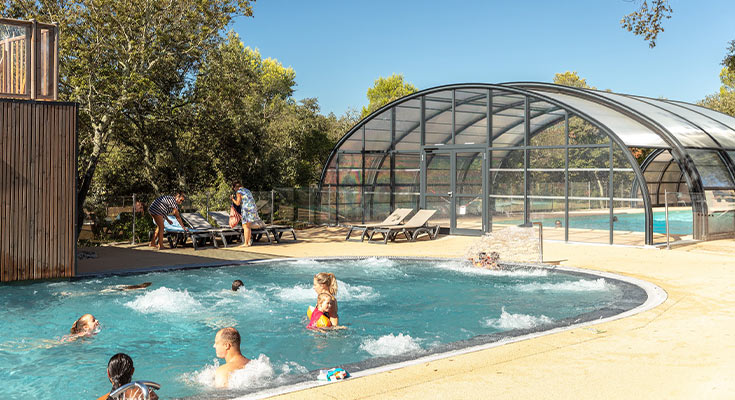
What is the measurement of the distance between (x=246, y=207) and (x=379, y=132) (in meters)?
6.97

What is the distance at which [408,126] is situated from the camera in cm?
2080

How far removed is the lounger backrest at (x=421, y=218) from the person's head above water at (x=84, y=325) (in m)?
11.2

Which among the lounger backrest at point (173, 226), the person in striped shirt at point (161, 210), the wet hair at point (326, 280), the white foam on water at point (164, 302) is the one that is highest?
the person in striped shirt at point (161, 210)

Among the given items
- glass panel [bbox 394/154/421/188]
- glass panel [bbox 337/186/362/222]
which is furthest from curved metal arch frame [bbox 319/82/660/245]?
glass panel [bbox 337/186/362/222]

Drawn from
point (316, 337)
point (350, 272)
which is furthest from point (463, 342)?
point (350, 272)

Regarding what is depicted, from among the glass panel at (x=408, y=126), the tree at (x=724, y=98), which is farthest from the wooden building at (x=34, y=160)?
the tree at (x=724, y=98)

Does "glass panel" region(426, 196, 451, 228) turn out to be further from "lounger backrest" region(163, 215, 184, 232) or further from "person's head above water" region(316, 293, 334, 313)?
"person's head above water" region(316, 293, 334, 313)

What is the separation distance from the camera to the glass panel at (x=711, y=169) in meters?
16.2

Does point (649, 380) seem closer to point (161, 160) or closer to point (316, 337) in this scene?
point (316, 337)

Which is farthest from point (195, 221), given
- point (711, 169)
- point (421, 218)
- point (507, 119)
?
point (711, 169)

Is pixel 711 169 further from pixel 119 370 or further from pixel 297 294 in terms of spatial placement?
pixel 119 370

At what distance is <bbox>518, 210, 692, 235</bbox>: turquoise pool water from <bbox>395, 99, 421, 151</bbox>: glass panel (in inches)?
227

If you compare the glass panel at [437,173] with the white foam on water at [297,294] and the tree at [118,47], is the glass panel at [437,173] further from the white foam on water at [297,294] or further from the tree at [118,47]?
the white foam on water at [297,294]

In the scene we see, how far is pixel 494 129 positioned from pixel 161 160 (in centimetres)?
1091
